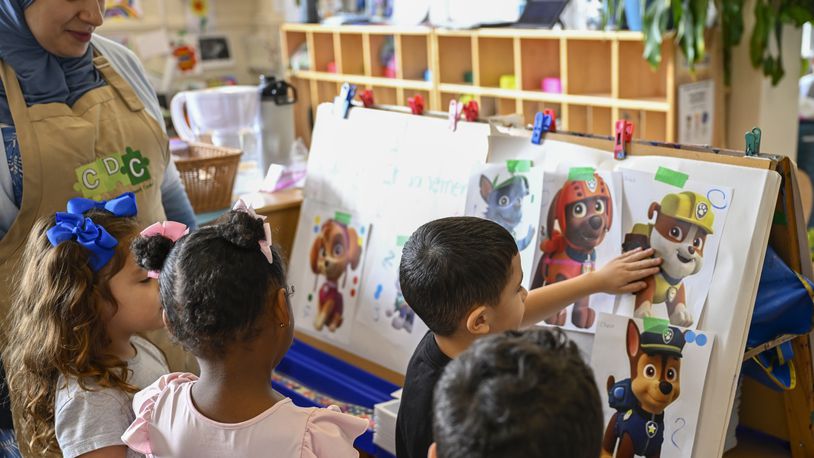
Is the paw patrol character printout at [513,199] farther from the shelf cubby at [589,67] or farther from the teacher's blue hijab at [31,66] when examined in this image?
the shelf cubby at [589,67]

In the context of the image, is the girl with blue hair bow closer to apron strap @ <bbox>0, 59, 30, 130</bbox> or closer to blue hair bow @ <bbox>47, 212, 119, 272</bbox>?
blue hair bow @ <bbox>47, 212, 119, 272</bbox>

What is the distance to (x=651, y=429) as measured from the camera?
144 cm

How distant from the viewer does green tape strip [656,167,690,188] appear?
4.80 feet

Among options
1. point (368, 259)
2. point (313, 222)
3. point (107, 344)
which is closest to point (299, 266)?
point (313, 222)

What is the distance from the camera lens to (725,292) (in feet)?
4.58

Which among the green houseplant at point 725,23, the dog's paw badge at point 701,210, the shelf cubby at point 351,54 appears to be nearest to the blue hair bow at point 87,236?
the dog's paw badge at point 701,210

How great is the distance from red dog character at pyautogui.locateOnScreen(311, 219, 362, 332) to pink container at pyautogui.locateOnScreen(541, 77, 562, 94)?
60.1 inches

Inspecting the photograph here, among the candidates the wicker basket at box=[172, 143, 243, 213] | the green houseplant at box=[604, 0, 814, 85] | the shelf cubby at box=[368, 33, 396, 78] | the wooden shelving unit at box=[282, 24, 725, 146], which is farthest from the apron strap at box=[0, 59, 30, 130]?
the shelf cubby at box=[368, 33, 396, 78]

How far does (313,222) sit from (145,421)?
1.13m

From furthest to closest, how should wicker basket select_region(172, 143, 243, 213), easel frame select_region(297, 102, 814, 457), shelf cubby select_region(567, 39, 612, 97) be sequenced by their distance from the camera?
shelf cubby select_region(567, 39, 612, 97), wicker basket select_region(172, 143, 243, 213), easel frame select_region(297, 102, 814, 457)

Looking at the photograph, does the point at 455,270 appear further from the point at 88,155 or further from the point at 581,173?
the point at 88,155

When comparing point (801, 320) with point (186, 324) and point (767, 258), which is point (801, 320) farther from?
point (186, 324)

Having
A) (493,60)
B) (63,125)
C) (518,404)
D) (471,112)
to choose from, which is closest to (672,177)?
(471,112)

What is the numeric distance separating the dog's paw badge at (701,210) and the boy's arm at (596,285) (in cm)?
10
